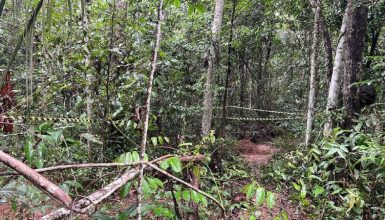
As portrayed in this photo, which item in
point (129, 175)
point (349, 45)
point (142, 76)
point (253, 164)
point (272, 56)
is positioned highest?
point (272, 56)

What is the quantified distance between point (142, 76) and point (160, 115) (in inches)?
50.9

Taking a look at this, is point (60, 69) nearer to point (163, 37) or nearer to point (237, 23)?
point (163, 37)

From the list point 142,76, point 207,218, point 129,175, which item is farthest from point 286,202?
point 129,175

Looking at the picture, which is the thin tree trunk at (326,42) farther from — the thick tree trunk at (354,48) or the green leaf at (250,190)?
the green leaf at (250,190)

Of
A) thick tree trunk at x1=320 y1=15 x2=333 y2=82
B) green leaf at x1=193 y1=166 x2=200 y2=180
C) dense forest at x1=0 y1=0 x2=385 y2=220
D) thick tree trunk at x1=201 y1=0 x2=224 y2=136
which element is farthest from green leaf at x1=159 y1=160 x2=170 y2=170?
thick tree trunk at x1=320 y1=15 x2=333 y2=82

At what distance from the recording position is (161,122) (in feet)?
15.8

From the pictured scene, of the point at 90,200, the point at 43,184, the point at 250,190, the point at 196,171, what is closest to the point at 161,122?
the point at 196,171

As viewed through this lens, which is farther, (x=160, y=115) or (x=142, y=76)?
(x=160, y=115)

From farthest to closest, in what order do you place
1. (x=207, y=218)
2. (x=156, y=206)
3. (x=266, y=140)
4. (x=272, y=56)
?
(x=272, y=56), (x=266, y=140), (x=207, y=218), (x=156, y=206)

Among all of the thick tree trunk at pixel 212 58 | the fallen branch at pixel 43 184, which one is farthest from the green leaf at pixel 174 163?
the thick tree trunk at pixel 212 58

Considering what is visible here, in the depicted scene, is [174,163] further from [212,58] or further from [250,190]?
[212,58]

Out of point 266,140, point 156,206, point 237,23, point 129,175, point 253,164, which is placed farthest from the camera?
point 266,140

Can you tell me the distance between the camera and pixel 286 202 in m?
4.14

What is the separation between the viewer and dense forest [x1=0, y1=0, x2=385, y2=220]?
133 centimetres
